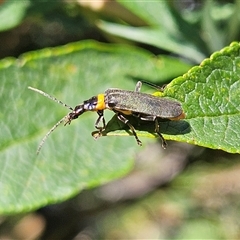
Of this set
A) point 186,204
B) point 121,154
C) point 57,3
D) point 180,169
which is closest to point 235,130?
point 121,154

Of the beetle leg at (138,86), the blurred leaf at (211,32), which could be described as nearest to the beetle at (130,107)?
the beetle leg at (138,86)

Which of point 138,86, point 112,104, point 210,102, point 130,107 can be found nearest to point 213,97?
point 210,102

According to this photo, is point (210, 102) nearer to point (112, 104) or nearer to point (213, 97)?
point (213, 97)

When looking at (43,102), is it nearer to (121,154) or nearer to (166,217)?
(121,154)

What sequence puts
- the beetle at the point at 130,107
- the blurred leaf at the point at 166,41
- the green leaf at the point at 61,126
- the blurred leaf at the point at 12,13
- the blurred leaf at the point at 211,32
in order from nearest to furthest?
the beetle at the point at 130,107 < the blurred leaf at the point at 211,32 < the green leaf at the point at 61,126 < the blurred leaf at the point at 166,41 < the blurred leaf at the point at 12,13

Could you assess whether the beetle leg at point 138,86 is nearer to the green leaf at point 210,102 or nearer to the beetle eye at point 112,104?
the beetle eye at point 112,104

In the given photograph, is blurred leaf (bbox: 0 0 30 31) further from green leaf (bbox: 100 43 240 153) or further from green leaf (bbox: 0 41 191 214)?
green leaf (bbox: 100 43 240 153)

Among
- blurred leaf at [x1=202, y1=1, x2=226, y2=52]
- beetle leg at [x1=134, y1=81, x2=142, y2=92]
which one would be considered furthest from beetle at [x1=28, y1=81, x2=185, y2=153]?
blurred leaf at [x1=202, y1=1, x2=226, y2=52]
